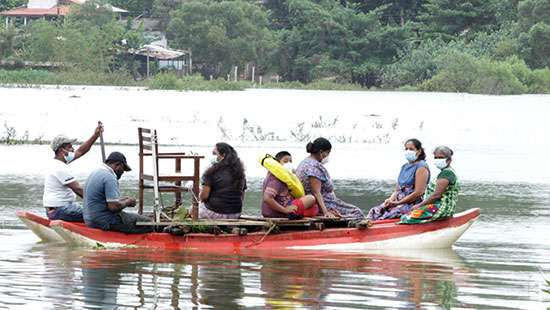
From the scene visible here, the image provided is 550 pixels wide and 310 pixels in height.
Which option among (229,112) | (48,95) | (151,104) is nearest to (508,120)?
(229,112)

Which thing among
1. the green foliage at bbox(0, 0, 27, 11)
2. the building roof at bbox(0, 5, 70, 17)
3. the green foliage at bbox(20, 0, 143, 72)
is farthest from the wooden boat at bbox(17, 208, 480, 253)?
the green foliage at bbox(0, 0, 27, 11)

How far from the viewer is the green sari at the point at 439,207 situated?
15.4m

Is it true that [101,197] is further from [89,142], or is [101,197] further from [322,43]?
[322,43]

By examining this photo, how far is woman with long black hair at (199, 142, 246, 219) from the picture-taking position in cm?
1516

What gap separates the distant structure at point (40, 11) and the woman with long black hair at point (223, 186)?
8310 centimetres

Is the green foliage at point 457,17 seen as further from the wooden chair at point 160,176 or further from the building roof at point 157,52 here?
the wooden chair at point 160,176

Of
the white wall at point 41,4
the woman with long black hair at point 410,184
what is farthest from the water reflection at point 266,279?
the white wall at point 41,4

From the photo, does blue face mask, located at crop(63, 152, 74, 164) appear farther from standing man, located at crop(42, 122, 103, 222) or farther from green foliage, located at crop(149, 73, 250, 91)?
green foliage, located at crop(149, 73, 250, 91)

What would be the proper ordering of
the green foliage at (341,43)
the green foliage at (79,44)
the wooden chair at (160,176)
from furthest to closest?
the green foliage at (79,44) → the green foliage at (341,43) → the wooden chair at (160,176)

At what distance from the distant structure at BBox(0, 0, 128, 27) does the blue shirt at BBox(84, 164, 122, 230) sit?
8323 centimetres

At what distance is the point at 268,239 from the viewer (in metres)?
15.1

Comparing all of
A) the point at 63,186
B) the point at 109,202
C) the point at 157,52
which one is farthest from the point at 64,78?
→ the point at 109,202

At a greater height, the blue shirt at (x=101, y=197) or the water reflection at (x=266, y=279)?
the blue shirt at (x=101, y=197)

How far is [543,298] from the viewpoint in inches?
494
